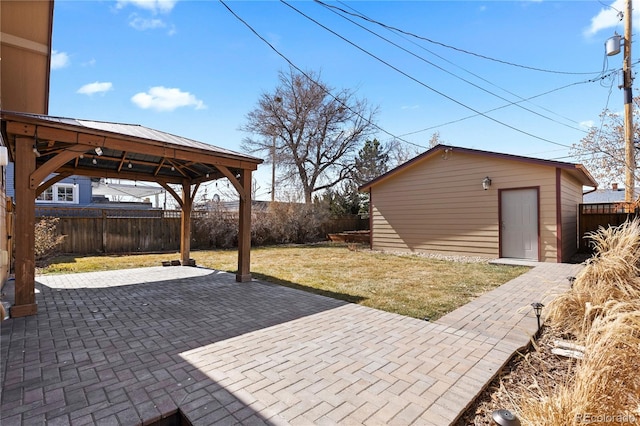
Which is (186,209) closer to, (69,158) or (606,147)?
(69,158)

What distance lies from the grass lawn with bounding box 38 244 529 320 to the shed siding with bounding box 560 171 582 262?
87.2 inches

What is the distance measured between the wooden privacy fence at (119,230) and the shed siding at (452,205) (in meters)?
7.60

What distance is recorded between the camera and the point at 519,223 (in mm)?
8672

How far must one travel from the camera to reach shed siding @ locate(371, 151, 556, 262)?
824cm

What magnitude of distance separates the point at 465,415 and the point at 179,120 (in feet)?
45.8

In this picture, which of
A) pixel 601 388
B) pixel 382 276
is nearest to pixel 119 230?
pixel 382 276

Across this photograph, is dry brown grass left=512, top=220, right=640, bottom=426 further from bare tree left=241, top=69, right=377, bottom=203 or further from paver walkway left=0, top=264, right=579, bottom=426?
bare tree left=241, top=69, right=377, bottom=203

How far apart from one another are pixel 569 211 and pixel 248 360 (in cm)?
1036

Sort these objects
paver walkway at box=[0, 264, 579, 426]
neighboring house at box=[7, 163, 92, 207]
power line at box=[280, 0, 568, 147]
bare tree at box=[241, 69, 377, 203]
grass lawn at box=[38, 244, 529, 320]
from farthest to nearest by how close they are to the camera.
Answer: bare tree at box=[241, 69, 377, 203] < neighboring house at box=[7, 163, 92, 207] < power line at box=[280, 0, 568, 147] < grass lawn at box=[38, 244, 529, 320] < paver walkway at box=[0, 264, 579, 426]

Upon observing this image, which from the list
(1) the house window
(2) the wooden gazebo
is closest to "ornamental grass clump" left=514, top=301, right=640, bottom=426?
(2) the wooden gazebo

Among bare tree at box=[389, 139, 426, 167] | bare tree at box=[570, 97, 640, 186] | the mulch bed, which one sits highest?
bare tree at box=[389, 139, 426, 167]

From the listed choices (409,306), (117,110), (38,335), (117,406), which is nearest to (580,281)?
(409,306)

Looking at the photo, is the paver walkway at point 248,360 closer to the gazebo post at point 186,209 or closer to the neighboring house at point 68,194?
the gazebo post at point 186,209

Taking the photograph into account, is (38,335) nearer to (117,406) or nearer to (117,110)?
(117,406)
